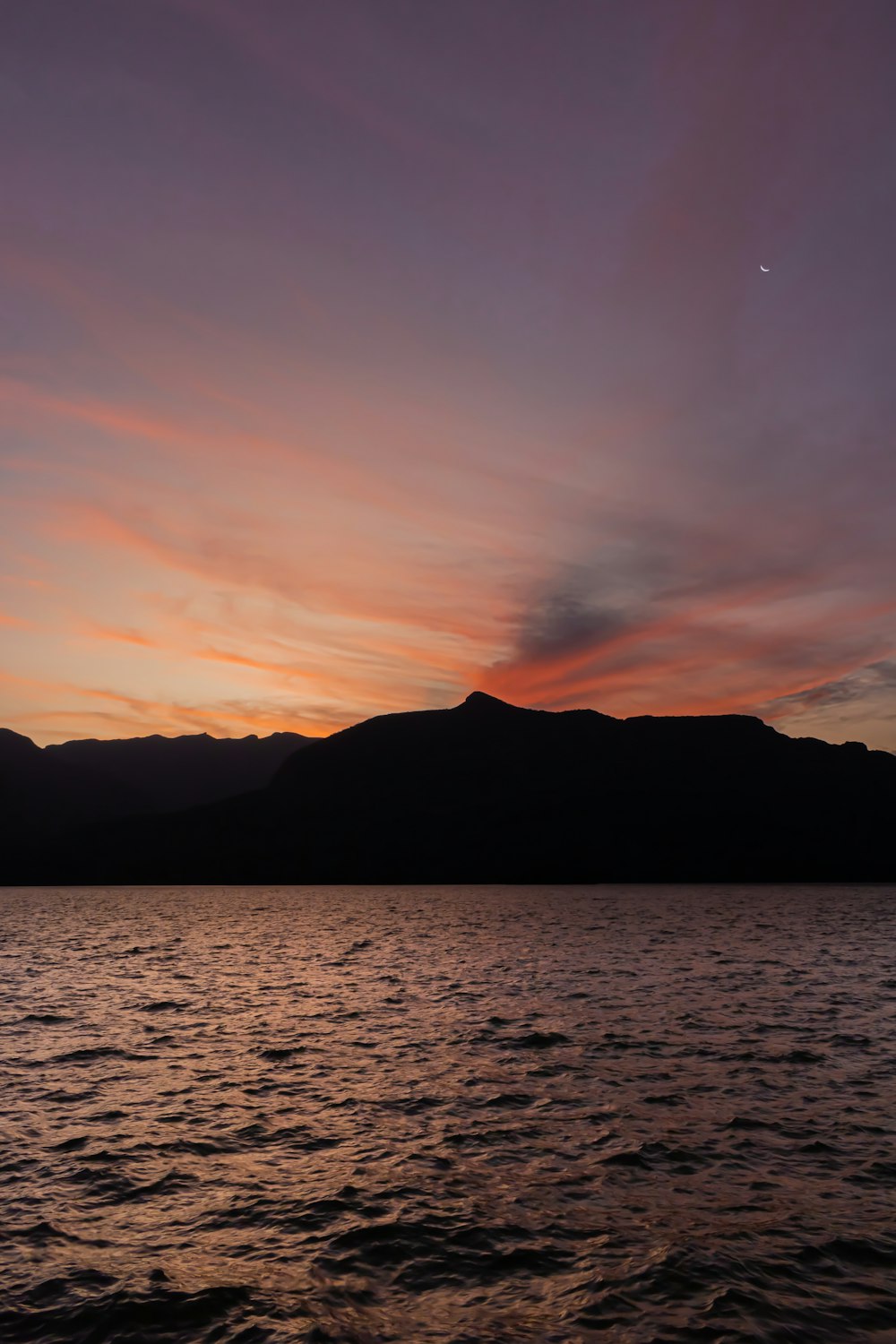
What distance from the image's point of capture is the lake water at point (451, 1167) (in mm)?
13430

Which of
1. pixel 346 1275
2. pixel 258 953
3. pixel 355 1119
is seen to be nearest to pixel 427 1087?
pixel 355 1119

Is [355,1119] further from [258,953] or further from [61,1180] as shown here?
[258,953]

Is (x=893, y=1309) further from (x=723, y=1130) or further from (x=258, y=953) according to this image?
(x=258, y=953)

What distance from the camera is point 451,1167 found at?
1977 cm

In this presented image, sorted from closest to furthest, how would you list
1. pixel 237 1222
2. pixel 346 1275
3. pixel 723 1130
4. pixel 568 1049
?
pixel 346 1275, pixel 237 1222, pixel 723 1130, pixel 568 1049

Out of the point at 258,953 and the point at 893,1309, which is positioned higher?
the point at 893,1309

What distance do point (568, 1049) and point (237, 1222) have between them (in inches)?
730

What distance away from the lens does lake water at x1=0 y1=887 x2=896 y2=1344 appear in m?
13.4

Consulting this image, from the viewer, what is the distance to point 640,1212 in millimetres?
17047

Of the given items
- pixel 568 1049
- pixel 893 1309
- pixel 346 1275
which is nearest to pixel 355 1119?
pixel 346 1275

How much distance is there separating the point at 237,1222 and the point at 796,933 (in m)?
92.8

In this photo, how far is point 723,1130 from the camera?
22.2 meters

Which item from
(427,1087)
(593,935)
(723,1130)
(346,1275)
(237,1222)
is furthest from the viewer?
(593,935)

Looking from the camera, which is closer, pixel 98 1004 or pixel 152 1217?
pixel 152 1217
